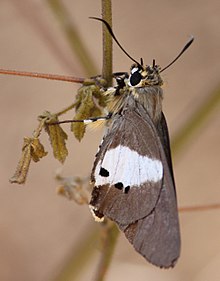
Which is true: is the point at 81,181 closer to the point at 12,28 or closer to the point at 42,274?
the point at 42,274

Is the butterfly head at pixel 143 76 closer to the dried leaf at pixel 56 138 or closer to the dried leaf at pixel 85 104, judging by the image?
the dried leaf at pixel 85 104

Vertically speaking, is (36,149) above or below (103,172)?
above

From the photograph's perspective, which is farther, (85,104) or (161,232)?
(85,104)

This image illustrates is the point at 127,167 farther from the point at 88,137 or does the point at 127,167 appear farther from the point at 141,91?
the point at 88,137

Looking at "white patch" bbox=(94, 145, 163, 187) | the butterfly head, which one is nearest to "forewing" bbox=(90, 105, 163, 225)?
"white patch" bbox=(94, 145, 163, 187)

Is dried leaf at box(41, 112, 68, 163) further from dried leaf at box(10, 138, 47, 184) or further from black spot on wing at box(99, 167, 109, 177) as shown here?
black spot on wing at box(99, 167, 109, 177)

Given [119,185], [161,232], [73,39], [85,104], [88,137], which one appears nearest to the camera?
[161,232]

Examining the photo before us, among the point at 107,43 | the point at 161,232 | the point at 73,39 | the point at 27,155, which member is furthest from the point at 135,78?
the point at 73,39
